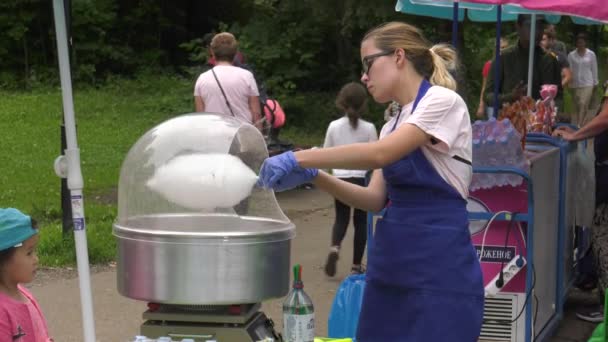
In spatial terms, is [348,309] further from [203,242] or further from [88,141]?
[88,141]

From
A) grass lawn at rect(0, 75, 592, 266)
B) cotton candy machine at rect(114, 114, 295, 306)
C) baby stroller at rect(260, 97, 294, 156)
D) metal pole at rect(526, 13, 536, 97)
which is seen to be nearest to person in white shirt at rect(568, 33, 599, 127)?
grass lawn at rect(0, 75, 592, 266)

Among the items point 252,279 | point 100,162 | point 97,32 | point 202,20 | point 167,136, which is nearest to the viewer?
point 252,279

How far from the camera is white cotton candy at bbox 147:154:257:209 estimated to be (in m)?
3.90

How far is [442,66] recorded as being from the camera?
371cm

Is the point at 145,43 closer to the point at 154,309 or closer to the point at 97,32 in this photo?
the point at 97,32

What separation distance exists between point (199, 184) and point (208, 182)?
0.13ft

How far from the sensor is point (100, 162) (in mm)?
13438

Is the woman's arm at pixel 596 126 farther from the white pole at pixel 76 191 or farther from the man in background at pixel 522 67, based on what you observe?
the white pole at pixel 76 191

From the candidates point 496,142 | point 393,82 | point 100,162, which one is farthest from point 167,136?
point 100,162

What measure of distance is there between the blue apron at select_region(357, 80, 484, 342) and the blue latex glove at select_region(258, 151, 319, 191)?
1.06 ft


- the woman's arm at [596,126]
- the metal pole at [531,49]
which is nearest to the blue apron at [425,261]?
the woman's arm at [596,126]

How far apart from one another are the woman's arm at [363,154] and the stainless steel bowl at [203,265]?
2.16 ft

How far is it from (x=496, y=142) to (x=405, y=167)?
7.53ft

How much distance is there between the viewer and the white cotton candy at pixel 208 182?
3898 millimetres
